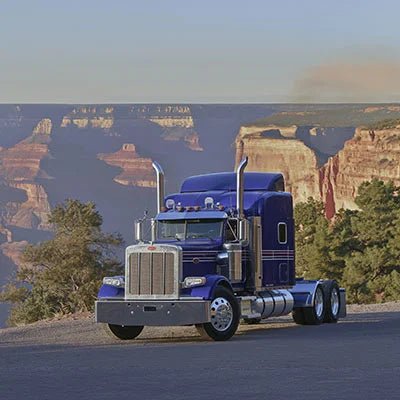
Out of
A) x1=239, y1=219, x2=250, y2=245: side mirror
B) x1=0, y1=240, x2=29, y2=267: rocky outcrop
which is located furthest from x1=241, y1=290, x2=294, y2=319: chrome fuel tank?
x1=0, y1=240, x2=29, y2=267: rocky outcrop

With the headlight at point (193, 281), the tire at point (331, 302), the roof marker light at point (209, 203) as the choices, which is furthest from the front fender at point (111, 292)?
the tire at point (331, 302)

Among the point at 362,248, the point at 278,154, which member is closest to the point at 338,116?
the point at 278,154

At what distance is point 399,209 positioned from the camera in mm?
69625

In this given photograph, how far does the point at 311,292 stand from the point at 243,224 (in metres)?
3.50

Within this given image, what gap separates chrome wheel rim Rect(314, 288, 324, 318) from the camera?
2881 centimetres

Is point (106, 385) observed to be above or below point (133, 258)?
below

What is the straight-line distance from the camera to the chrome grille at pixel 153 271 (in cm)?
2412

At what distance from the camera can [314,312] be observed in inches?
1131

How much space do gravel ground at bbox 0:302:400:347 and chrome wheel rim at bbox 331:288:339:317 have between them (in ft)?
3.12

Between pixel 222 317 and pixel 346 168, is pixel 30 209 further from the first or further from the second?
pixel 222 317

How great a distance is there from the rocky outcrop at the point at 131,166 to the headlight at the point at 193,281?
147885 mm

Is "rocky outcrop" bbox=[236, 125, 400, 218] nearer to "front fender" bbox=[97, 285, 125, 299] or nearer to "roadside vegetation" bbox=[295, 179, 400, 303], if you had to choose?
"roadside vegetation" bbox=[295, 179, 400, 303]

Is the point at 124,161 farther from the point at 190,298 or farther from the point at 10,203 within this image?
the point at 190,298

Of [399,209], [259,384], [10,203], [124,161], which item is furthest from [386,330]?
[124,161]
